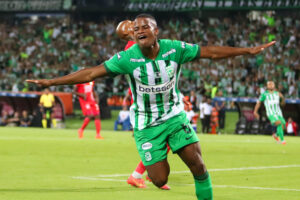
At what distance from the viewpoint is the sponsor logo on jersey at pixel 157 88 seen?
25.0 feet

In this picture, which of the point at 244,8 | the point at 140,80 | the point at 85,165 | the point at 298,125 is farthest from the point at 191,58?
the point at 244,8

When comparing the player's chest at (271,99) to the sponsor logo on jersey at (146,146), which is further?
the player's chest at (271,99)

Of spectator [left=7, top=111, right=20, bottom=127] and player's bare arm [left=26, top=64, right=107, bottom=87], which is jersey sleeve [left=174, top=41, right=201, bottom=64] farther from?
spectator [left=7, top=111, right=20, bottom=127]

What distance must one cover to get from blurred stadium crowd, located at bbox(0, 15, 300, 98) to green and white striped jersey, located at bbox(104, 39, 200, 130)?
83.9 ft

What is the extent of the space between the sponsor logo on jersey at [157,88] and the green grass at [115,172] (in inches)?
82.1

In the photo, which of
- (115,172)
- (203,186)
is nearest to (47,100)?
(115,172)

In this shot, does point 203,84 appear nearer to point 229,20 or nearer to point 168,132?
point 229,20

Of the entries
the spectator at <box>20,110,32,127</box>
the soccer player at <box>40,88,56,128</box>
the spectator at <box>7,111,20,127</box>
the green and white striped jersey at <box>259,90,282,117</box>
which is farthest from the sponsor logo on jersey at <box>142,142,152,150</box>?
the spectator at <box>7,111,20,127</box>

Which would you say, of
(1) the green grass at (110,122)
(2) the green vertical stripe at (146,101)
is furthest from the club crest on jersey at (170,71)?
(1) the green grass at (110,122)

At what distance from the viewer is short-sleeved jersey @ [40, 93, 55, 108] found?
33188 millimetres

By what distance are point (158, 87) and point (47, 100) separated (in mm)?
26149

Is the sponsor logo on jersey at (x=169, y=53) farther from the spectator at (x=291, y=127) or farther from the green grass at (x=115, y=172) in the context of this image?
the spectator at (x=291, y=127)

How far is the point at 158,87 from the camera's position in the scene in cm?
761

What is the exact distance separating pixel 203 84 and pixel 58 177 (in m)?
24.0
